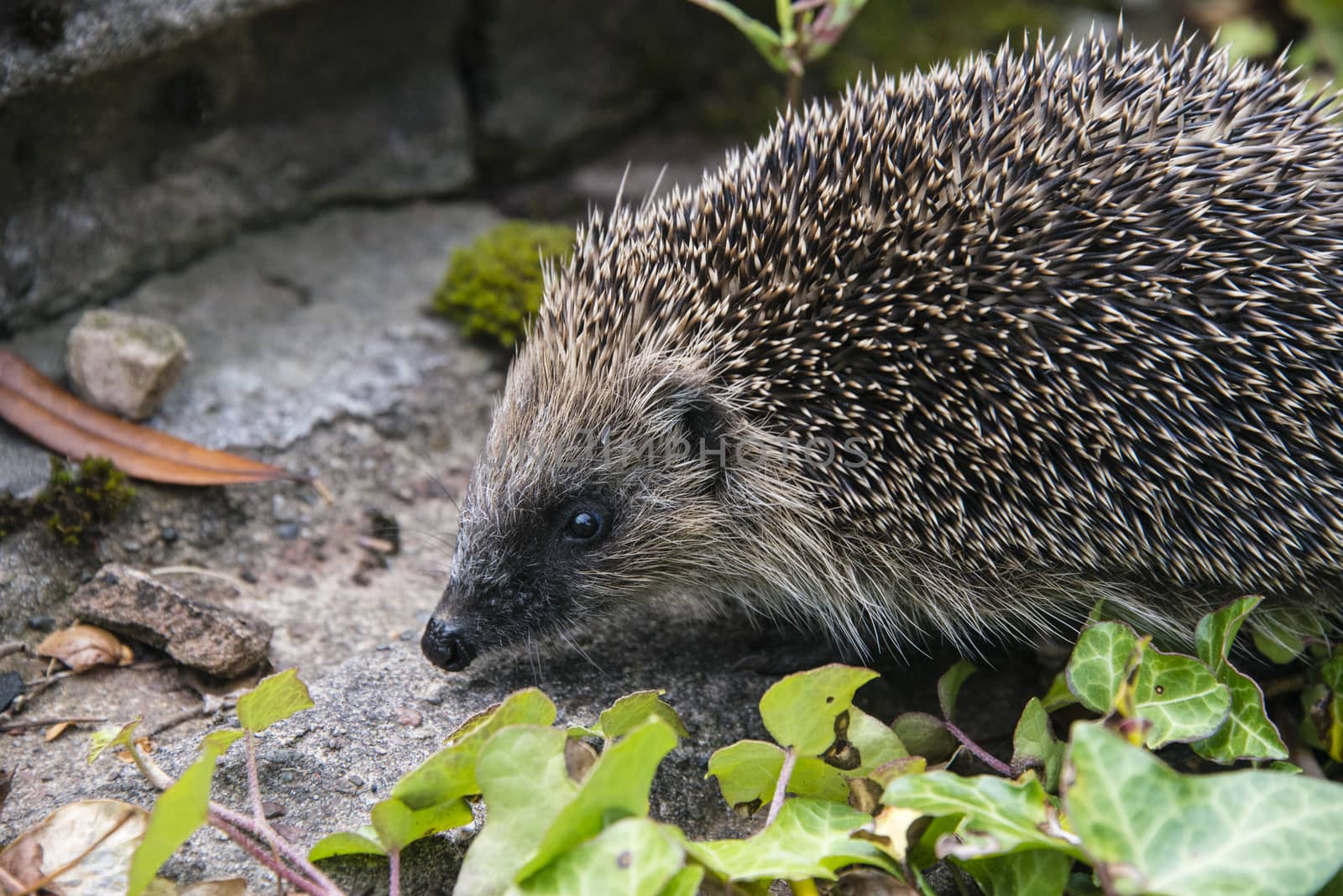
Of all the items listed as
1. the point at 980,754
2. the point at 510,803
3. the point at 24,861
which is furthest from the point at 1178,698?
the point at 24,861

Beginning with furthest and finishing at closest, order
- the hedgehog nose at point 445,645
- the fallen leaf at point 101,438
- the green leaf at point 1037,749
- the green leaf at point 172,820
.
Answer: the fallen leaf at point 101,438 → the hedgehog nose at point 445,645 → the green leaf at point 1037,749 → the green leaf at point 172,820

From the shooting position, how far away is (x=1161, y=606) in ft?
10.2

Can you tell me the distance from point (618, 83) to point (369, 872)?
13.6ft

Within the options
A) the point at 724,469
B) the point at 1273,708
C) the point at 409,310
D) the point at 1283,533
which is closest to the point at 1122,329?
the point at 1283,533

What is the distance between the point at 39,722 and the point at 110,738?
16.6 inches

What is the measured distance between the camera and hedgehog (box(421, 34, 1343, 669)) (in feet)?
9.13

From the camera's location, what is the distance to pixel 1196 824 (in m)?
1.96

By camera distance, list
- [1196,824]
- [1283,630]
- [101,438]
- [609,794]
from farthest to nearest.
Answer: [101,438], [1283,630], [609,794], [1196,824]

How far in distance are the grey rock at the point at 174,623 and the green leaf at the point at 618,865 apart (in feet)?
4.41

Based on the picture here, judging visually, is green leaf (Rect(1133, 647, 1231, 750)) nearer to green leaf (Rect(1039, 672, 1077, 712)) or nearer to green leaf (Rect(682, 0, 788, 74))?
green leaf (Rect(1039, 672, 1077, 712))

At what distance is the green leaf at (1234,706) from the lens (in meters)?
2.62

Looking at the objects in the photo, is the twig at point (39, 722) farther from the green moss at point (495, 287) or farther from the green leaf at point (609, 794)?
the green moss at point (495, 287)

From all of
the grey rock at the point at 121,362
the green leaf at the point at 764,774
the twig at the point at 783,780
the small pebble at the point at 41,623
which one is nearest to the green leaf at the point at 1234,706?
the green leaf at the point at 764,774

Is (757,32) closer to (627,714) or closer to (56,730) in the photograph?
(627,714)
